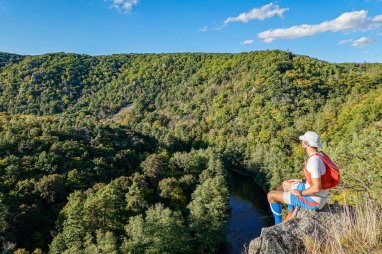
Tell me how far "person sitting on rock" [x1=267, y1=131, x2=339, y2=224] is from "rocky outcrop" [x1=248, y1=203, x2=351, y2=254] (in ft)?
1.15

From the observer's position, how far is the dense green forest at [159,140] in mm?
33178

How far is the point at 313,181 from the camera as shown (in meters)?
7.09

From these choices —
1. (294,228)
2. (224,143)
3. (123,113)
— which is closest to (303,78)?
(224,143)

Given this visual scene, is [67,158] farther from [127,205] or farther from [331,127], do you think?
[331,127]


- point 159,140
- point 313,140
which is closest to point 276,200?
point 313,140

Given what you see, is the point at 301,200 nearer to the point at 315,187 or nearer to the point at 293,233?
the point at 315,187

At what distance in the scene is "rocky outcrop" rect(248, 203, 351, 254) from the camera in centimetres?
661

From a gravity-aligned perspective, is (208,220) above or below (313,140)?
below

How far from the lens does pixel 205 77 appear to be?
13062cm

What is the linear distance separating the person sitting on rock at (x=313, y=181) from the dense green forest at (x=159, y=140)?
23.9 inches

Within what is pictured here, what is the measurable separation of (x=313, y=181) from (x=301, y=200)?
93cm

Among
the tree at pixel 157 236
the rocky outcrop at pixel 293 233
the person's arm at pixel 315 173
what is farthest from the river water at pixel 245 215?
the person's arm at pixel 315 173

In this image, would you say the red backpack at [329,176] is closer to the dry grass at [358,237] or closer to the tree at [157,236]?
the dry grass at [358,237]

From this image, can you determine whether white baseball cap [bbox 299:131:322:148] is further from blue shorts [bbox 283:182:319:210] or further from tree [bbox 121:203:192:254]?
tree [bbox 121:203:192:254]
